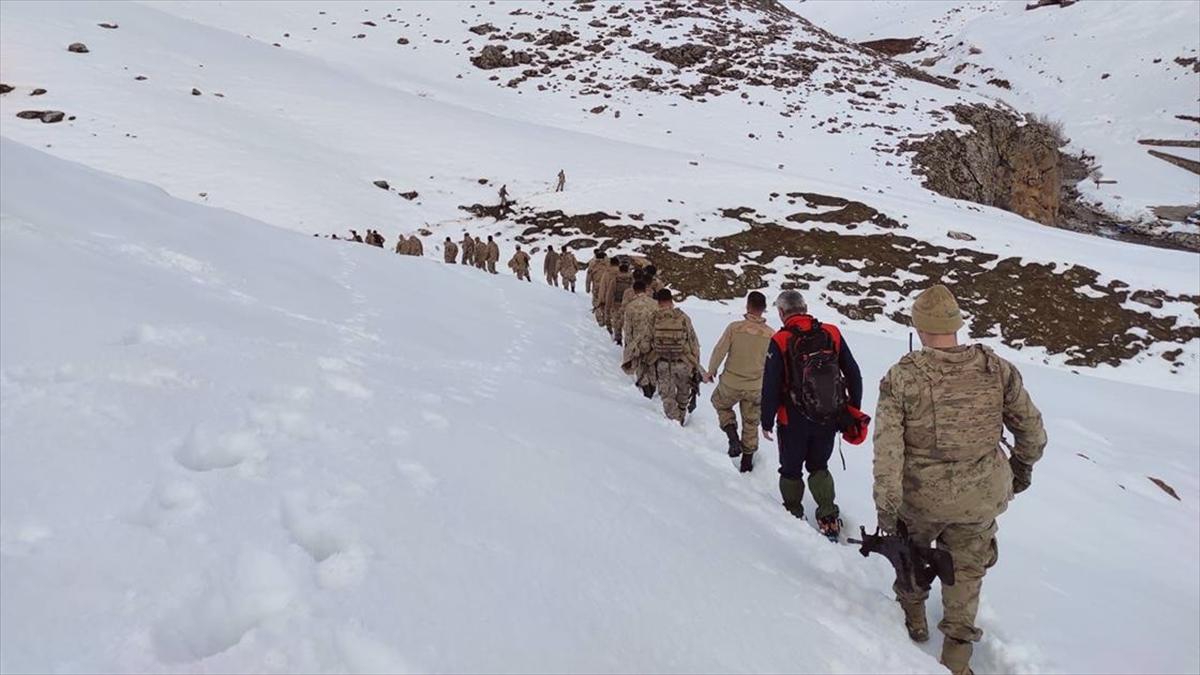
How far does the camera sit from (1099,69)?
2645 inches

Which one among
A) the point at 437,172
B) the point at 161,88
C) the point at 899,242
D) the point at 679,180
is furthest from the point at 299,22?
the point at 899,242

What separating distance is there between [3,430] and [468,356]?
4623mm

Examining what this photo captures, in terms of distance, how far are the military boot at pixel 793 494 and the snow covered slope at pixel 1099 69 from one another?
5330 centimetres

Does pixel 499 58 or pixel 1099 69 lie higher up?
pixel 1099 69

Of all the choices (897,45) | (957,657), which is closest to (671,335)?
(957,657)

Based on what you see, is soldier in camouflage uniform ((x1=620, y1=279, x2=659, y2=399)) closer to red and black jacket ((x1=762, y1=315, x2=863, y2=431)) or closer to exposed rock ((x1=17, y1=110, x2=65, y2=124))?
red and black jacket ((x1=762, y1=315, x2=863, y2=431))

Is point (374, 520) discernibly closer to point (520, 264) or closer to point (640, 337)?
point (640, 337)

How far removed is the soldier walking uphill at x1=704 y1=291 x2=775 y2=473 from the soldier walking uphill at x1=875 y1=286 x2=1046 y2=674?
2.75 metres

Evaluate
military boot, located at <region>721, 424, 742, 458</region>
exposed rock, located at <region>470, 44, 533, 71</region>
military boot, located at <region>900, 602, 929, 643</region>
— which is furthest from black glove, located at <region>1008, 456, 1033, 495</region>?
exposed rock, located at <region>470, 44, 533, 71</region>

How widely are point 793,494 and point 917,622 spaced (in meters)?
1.61

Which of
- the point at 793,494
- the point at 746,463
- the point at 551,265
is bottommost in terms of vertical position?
the point at 551,265

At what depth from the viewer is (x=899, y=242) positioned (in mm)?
24031

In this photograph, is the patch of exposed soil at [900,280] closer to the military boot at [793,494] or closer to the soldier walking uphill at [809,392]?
the military boot at [793,494]

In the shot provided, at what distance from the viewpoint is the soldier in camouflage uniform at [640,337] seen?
8.18m
